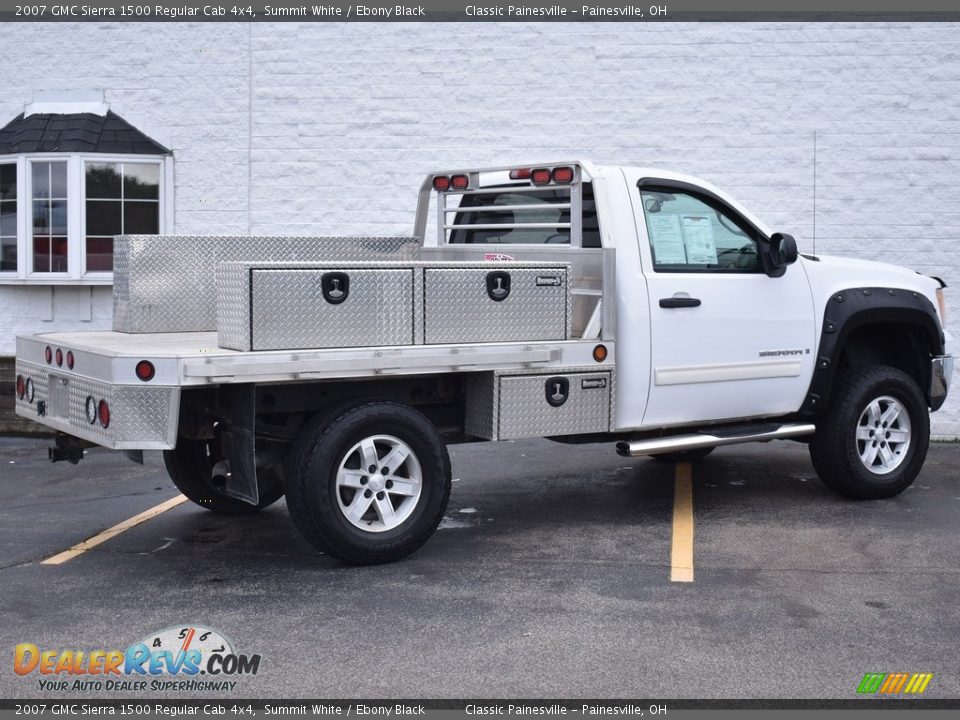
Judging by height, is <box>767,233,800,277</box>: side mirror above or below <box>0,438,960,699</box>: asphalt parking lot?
above

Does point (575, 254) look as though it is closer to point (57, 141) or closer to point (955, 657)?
point (955, 657)

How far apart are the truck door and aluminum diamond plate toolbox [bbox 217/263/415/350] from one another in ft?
5.74

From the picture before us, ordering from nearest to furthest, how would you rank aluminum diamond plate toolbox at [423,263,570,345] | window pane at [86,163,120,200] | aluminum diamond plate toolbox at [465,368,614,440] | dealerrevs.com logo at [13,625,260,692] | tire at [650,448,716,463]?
dealerrevs.com logo at [13,625,260,692], aluminum diamond plate toolbox at [423,263,570,345], aluminum diamond plate toolbox at [465,368,614,440], tire at [650,448,716,463], window pane at [86,163,120,200]

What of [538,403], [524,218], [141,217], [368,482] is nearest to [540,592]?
[368,482]

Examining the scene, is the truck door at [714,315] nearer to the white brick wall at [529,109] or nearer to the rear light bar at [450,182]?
the rear light bar at [450,182]

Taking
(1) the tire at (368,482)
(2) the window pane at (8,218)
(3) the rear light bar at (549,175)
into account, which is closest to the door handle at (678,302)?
(3) the rear light bar at (549,175)

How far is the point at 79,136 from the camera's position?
1253cm

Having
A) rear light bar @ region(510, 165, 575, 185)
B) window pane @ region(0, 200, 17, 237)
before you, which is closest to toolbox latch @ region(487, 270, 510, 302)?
rear light bar @ region(510, 165, 575, 185)

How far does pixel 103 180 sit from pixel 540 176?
6366mm

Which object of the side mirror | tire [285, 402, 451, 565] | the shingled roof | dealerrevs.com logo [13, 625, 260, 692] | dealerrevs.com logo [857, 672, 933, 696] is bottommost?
dealerrevs.com logo [13, 625, 260, 692]

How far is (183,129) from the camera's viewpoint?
41.5 feet

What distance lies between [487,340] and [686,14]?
6.26m

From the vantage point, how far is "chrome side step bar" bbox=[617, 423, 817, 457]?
768 cm

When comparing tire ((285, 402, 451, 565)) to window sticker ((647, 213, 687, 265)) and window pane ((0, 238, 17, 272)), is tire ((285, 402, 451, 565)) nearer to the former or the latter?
window sticker ((647, 213, 687, 265))
